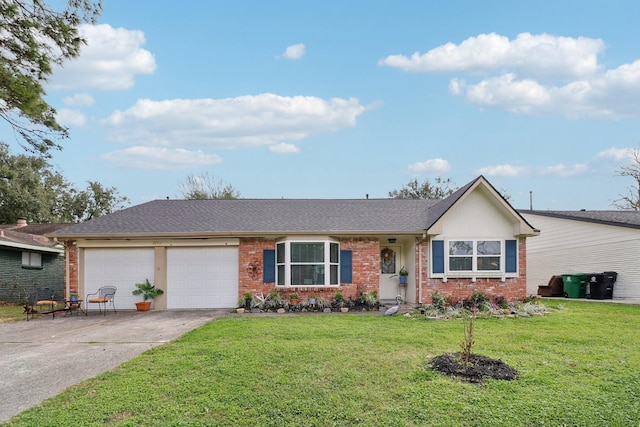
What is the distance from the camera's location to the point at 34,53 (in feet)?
21.2

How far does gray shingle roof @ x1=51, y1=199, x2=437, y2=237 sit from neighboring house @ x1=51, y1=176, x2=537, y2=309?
3.0 inches

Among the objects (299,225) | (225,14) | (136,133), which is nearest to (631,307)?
(299,225)

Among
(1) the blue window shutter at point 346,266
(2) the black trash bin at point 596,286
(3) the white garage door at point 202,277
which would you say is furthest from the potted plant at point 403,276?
(2) the black trash bin at point 596,286

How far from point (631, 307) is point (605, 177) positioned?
24268 mm

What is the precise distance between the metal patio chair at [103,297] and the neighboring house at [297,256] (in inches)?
10.6

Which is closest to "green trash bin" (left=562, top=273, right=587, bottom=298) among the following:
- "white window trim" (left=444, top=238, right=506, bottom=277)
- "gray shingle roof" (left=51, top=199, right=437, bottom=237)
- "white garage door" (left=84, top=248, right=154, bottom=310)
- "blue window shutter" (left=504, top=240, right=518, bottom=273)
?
"blue window shutter" (left=504, top=240, right=518, bottom=273)

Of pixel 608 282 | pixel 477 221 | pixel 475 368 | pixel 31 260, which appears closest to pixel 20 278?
pixel 31 260

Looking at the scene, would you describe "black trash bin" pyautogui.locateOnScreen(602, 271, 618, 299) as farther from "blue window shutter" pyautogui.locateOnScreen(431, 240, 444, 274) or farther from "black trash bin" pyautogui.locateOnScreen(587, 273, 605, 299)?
"blue window shutter" pyautogui.locateOnScreen(431, 240, 444, 274)

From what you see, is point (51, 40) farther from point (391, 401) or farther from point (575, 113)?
point (575, 113)

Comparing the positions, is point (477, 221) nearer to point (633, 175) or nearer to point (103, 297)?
point (103, 297)

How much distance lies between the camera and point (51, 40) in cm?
679

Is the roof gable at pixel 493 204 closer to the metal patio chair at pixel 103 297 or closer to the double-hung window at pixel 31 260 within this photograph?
the metal patio chair at pixel 103 297

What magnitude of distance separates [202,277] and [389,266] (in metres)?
6.60

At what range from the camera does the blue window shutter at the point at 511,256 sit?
1479 cm
